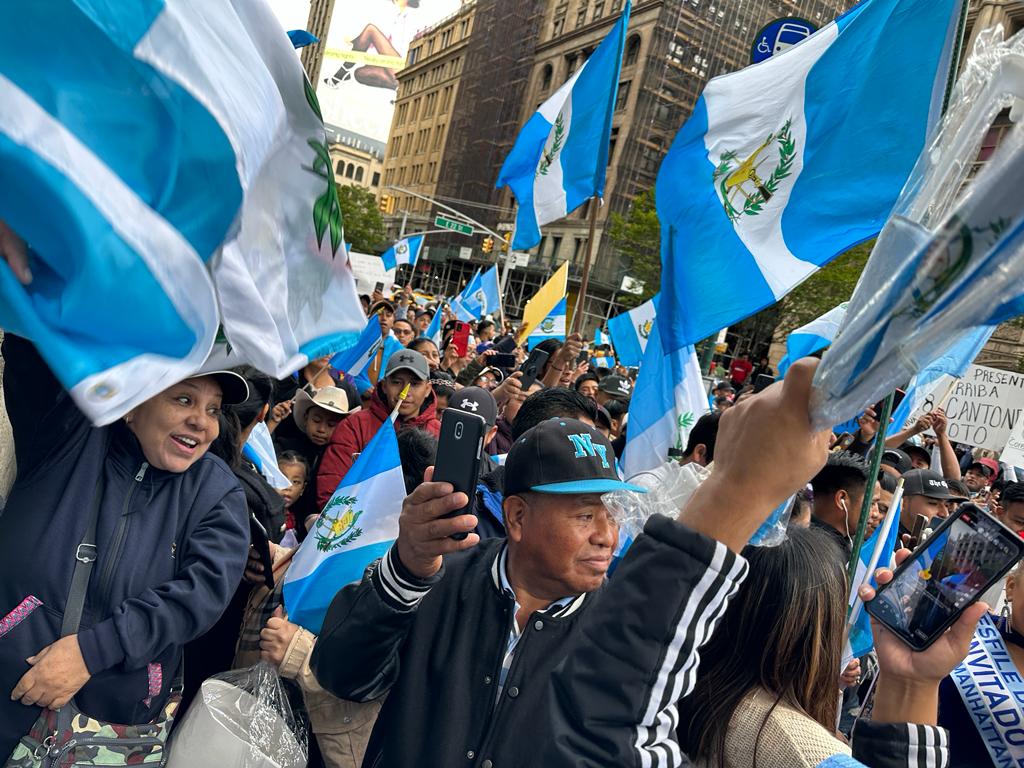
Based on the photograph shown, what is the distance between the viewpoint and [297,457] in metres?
4.54

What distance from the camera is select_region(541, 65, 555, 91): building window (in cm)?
5409

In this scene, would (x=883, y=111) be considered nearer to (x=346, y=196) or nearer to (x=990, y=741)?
(x=990, y=741)

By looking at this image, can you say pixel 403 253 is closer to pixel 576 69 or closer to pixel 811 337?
pixel 811 337

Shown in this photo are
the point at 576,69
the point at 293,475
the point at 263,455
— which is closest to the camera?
the point at 263,455

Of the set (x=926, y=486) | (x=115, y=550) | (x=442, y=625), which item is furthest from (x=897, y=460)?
(x=115, y=550)

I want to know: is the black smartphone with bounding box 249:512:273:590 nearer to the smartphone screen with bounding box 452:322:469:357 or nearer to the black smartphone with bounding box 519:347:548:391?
the black smartphone with bounding box 519:347:548:391

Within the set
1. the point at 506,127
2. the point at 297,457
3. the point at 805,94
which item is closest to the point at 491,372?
the point at 297,457

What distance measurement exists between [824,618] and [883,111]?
2429mm

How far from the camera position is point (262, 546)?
2766 millimetres

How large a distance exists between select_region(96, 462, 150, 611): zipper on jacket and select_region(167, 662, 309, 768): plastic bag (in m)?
0.40

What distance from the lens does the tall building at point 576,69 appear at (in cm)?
4344

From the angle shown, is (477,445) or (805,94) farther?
(805,94)

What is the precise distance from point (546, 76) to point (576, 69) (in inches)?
102

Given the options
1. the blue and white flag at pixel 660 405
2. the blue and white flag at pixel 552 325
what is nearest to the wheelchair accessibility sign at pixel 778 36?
the blue and white flag at pixel 660 405
